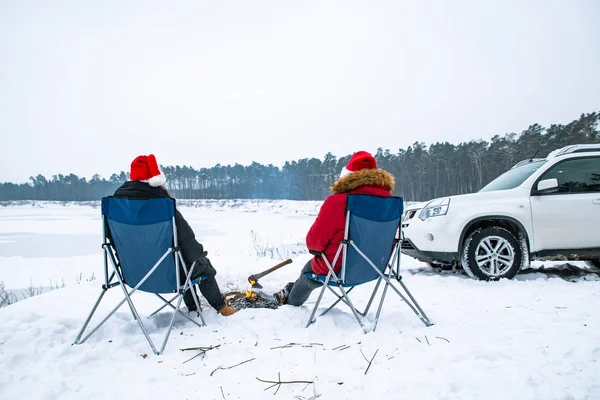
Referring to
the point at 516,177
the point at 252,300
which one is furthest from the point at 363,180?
the point at 516,177

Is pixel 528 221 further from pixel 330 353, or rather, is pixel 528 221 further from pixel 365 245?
pixel 330 353

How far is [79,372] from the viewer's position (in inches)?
74.9

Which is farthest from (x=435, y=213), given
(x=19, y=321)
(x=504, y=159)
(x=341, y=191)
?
(x=504, y=159)

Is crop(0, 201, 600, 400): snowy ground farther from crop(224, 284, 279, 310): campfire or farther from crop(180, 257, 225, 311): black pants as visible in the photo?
crop(224, 284, 279, 310): campfire

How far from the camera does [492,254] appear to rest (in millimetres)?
3912

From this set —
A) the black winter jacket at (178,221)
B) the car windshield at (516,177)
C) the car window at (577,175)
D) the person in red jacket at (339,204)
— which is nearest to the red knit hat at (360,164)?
the person in red jacket at (339,204)

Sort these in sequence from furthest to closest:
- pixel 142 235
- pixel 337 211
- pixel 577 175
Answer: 1. pixel 577 175
2. pixel 337 211
3. pixel 142 235

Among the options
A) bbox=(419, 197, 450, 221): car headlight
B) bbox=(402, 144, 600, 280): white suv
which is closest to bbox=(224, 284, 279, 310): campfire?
bbox=(402, 144, 600, 280): white suv

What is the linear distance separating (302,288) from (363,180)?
3.96 ft

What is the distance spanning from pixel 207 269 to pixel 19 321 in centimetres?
155

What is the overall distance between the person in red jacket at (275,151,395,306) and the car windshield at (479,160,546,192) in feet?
8.70

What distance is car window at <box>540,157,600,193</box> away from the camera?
3900 millimetres

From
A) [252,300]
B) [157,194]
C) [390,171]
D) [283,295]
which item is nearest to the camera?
[157,194]

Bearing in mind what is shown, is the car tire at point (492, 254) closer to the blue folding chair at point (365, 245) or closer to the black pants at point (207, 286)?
the blue folding chair at point (365, 245)
